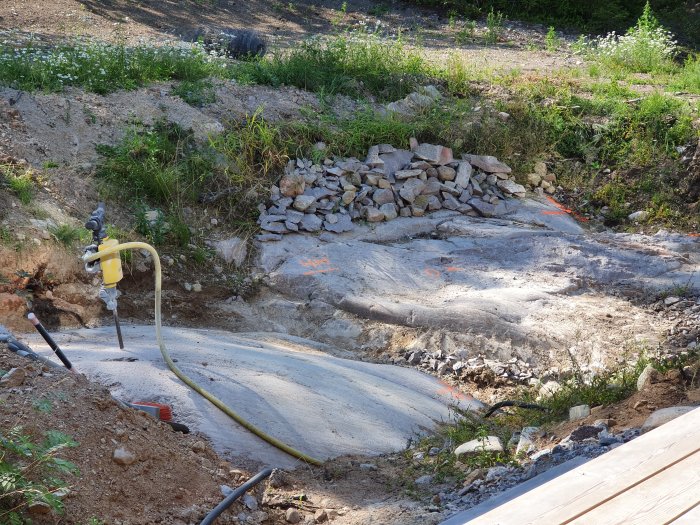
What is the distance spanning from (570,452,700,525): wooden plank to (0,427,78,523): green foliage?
162 cm

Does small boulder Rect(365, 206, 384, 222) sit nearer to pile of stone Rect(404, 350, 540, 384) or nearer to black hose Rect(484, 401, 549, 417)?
pile of stone Rect(404, 350, 540, 384)

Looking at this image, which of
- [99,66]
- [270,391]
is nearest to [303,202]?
[99,66]

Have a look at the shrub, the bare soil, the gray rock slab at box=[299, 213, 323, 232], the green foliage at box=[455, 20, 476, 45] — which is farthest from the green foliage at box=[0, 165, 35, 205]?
the green foliage at box=[455, 20, 476, 45]

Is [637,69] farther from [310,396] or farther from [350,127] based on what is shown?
[310,396]

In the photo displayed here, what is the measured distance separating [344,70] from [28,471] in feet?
21.8

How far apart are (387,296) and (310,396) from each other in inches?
78.0

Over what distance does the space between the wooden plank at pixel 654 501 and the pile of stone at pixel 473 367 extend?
10.6 ft

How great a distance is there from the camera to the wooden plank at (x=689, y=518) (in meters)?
1.95

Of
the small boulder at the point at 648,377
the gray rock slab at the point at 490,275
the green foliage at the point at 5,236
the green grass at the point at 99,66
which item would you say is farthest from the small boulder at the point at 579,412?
the green grass at the point at 99,66

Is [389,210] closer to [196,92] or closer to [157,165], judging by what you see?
[157,165]

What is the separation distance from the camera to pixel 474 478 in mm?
3555

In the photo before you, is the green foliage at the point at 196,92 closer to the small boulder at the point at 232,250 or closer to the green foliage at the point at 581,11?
the small boulder at the point at 232,250

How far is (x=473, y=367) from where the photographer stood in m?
5.51

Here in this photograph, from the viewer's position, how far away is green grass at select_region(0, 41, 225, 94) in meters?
7.32
